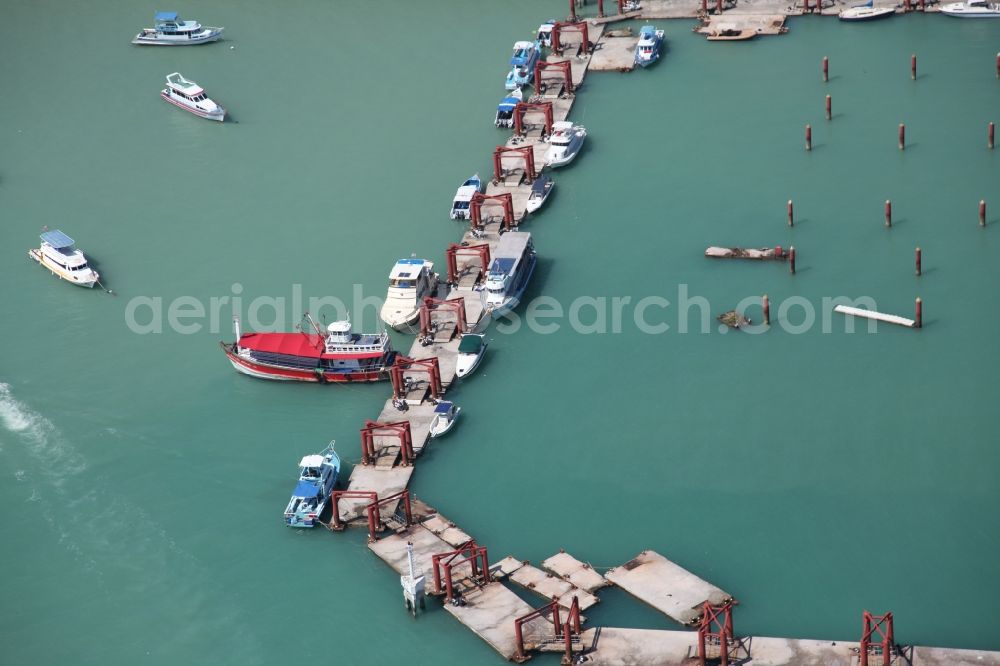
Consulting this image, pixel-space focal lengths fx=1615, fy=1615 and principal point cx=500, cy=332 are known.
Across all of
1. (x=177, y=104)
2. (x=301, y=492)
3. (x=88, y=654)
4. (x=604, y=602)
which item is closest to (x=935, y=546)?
(x=604, y=602)

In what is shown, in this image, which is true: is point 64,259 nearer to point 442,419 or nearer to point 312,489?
point 312,489

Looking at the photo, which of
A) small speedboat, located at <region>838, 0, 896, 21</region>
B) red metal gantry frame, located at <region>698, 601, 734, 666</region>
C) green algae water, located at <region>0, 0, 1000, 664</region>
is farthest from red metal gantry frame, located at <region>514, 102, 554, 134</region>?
red metal gantry frame, located at <region>698, 601, 734, 666</region>

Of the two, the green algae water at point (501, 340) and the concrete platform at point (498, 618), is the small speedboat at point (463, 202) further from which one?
the concrete platform at point (498, 618)

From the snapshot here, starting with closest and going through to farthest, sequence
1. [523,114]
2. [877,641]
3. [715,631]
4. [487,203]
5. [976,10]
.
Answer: [877,641] → [715,631] → [487,203] → [523,114] → [976,10]

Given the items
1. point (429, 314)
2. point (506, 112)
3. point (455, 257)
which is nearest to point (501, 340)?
point (429, 314)

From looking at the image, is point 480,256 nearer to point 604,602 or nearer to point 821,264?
point 821,264

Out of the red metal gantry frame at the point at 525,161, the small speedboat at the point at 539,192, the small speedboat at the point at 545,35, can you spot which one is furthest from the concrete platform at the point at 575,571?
the small speedboat at the point at 545,35

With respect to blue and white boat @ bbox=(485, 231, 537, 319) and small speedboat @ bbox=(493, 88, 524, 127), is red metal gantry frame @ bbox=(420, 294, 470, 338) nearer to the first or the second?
blue and white boat @ bbox=(485, 231, 537, 319)
